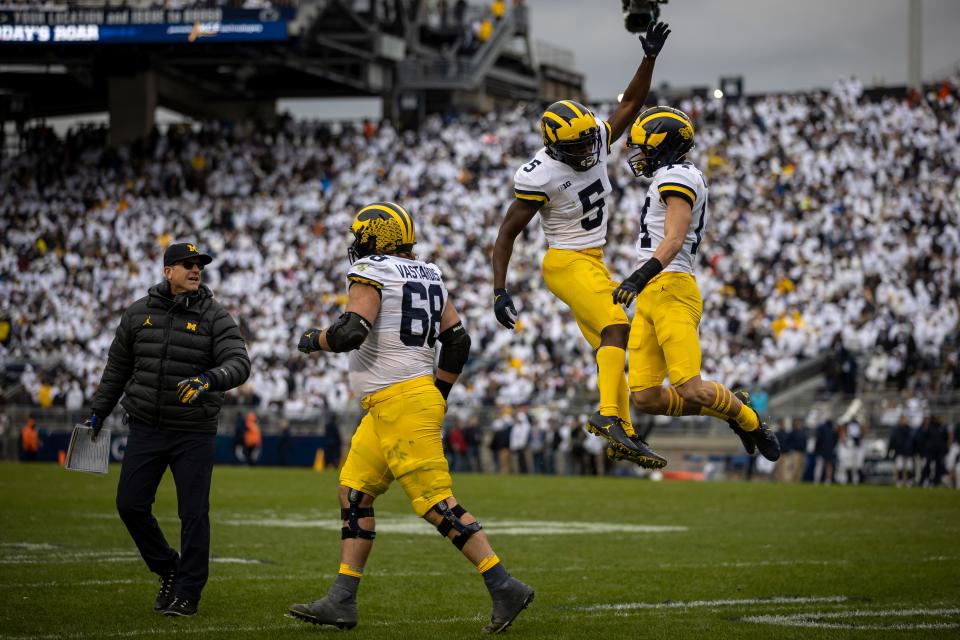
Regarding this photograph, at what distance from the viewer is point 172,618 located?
25.1ft

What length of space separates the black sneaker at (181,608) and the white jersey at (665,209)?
11.2 feet

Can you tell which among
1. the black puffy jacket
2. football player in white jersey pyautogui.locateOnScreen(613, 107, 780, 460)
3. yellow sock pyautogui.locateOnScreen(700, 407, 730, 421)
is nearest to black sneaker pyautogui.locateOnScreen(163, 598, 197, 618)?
the black puffy jacket

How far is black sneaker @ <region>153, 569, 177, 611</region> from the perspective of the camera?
790cm

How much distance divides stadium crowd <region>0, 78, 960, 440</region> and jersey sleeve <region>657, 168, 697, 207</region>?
1774 centimetres

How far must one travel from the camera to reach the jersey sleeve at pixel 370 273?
7.14 metres

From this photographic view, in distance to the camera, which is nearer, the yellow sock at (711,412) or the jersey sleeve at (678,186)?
the jersey sleeve at (678,186)

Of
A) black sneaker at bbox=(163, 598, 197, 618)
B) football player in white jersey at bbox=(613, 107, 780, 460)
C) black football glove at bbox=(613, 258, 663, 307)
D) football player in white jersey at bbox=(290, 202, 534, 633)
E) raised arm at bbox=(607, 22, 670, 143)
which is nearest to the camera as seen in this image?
football player in white jersey at bbox=(290, 202, 534, 633)

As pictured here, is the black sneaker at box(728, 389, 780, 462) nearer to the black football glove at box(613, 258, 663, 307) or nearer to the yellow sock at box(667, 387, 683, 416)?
the yellow sock at box(667, 387, 683, 416)

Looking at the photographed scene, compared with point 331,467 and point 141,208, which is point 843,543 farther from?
point 141,208

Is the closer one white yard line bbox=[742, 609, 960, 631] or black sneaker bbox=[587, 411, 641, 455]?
white yard line bbox=[742, 609, 960, 631]

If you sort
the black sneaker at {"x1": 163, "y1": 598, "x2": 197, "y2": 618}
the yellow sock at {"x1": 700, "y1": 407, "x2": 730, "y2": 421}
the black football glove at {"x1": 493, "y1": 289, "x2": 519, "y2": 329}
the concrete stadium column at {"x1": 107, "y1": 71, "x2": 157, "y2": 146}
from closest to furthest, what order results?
the black sneaker at {"x1": 163, "y1": 598, "x2": 197, "y2": 618}
the black football glove at {"x1": 493, "y1": 289, "x2": 519, "y2": 329}
the yellow sock at {"x1": 700, "y1": 407, "x2": 730, "y2": 421}
the concrete stadium column at {"x1": 107, "y1": 71, "x2": 157, "y2": 146}

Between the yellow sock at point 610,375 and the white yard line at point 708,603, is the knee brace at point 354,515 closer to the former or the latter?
the white yard line at point 708,603

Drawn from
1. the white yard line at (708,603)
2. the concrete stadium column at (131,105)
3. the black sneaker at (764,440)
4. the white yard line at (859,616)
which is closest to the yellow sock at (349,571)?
the white yard line at (708,603)

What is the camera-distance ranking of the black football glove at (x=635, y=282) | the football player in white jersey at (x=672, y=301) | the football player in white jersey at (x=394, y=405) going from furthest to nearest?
the football player in white jersey at (x=672, y=301)
the black football glove at (x=635, y=282)
the football player in white jersey at (x=394, y=405)
